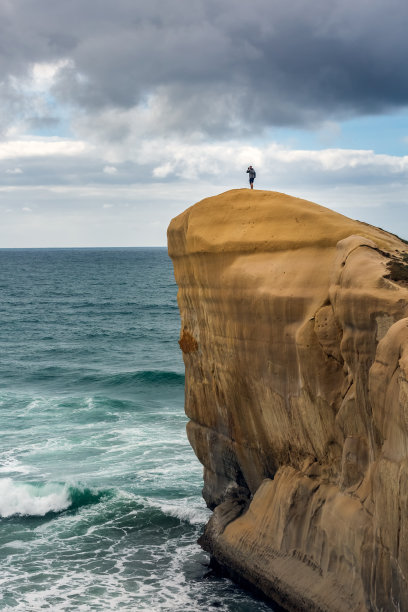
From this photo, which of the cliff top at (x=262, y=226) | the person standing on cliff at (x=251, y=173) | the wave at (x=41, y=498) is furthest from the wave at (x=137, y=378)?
the cliff top at (x=262, y=226)

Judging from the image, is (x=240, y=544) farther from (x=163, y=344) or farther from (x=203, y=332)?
(x=163, y=344)

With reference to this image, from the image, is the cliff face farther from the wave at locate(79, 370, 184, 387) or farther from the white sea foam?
the wave at locate(79, 370, 184, 387)

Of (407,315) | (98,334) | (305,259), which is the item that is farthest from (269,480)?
(98,334)

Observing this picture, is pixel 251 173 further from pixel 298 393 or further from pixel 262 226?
pixel 298 393

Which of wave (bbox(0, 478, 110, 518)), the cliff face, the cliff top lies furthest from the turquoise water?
the cliff top

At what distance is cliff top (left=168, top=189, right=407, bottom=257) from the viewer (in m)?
14.2

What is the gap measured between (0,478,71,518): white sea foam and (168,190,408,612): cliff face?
4.33 metres

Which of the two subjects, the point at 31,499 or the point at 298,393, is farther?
the point at 31,499

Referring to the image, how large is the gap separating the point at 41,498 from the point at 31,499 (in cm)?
25

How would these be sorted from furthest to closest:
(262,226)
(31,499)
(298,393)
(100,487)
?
1. (100,487)
2. (31,499)
3. (262,226)
4. (298,393)

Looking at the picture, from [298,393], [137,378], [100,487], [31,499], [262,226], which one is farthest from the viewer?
[137,378]

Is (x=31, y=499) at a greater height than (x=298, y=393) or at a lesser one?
lesser

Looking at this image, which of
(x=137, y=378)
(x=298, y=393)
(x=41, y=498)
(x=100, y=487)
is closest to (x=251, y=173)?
(x=298, y=393)

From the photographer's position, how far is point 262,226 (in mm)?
15172
